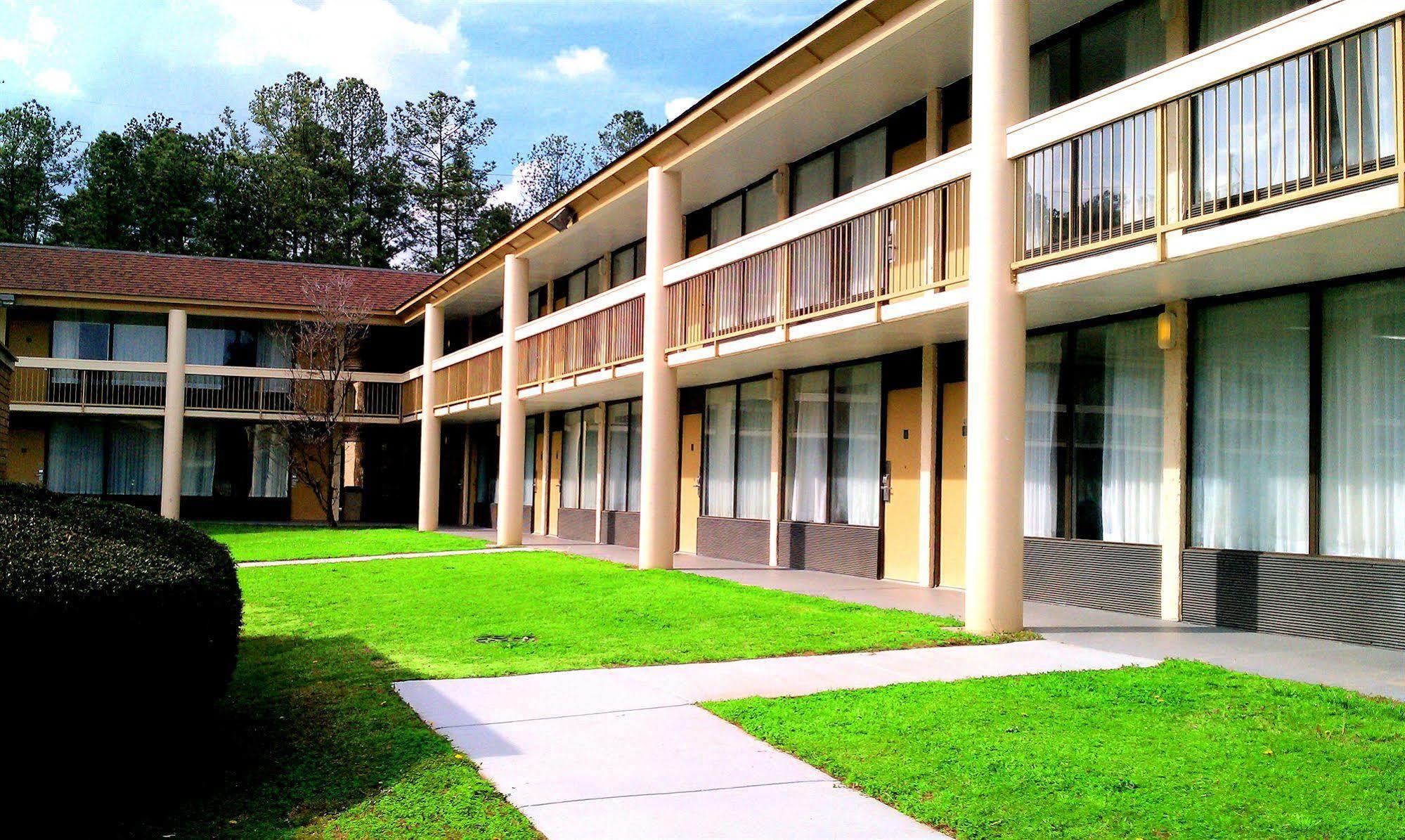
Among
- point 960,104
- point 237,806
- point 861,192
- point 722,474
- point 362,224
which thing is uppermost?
point 362,224

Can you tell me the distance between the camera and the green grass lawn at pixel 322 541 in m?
21.5

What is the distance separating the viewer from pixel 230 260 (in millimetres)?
37656

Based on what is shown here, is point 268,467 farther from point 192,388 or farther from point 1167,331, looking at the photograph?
point 1167,331

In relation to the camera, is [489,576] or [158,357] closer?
[489,576]

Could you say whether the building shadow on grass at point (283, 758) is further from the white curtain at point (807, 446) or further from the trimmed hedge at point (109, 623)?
the white curtain at point (807, 446)

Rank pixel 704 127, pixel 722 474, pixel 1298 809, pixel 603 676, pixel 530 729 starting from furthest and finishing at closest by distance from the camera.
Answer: pixel 722 474 < pixel 704 127 < pixel 603 676 < pixel 530 729 < pixel 1298 809

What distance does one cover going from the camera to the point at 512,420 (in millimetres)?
24094

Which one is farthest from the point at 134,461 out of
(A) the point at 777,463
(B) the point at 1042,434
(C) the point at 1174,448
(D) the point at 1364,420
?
(D) the point at 1364,420

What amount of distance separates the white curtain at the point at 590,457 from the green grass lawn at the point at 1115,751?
1805 centimetres

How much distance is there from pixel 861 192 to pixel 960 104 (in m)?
2.04

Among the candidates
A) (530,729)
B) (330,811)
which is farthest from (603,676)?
(330,811)

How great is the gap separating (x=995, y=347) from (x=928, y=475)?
15.2ft

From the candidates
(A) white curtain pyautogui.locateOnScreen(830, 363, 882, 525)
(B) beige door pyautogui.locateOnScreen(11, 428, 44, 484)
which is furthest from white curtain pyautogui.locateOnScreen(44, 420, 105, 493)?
(A) white curtain pyautogui.locateOnScreen(830, 363, 882, 525)

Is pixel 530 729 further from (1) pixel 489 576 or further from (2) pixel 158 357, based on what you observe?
(2) pixel 158 357
